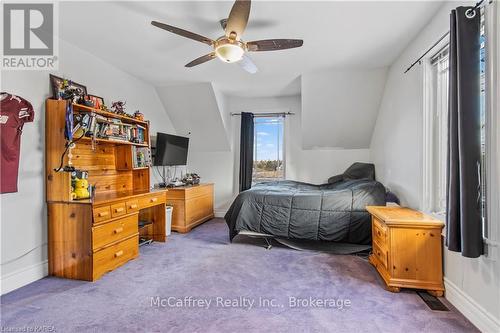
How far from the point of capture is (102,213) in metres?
2.46

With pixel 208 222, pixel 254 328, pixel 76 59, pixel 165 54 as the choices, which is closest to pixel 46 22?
pixel 76 59

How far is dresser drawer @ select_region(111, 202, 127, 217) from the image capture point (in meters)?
2.60

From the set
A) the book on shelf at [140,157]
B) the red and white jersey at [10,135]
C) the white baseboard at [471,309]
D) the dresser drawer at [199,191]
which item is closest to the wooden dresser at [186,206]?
the dresser drawer at [199,191]

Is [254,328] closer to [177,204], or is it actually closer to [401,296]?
[401,296]

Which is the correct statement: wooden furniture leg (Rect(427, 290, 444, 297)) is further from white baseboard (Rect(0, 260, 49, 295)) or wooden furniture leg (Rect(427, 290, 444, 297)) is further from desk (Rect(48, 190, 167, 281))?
white baseboard (Rect(0, 260, 49, 295))

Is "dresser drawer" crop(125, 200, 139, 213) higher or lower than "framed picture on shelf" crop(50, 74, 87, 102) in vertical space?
lower

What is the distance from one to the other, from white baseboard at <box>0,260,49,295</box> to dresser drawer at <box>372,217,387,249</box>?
3259 mm

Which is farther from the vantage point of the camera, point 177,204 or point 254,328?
point 177,204

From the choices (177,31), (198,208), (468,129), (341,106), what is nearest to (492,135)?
(468,129)

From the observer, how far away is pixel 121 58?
3.19 meters

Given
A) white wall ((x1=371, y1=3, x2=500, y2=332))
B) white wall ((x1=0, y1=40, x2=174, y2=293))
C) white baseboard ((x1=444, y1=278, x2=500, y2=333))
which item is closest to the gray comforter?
white wall ((x1=371, y1=3, x2=500, y2=332))

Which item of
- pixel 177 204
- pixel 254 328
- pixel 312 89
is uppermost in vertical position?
pixel 312 89

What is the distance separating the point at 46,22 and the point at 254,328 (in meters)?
3.19

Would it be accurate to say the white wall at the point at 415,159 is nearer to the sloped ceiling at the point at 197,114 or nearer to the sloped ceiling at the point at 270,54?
the sloped ceiling at the point at 270,54
